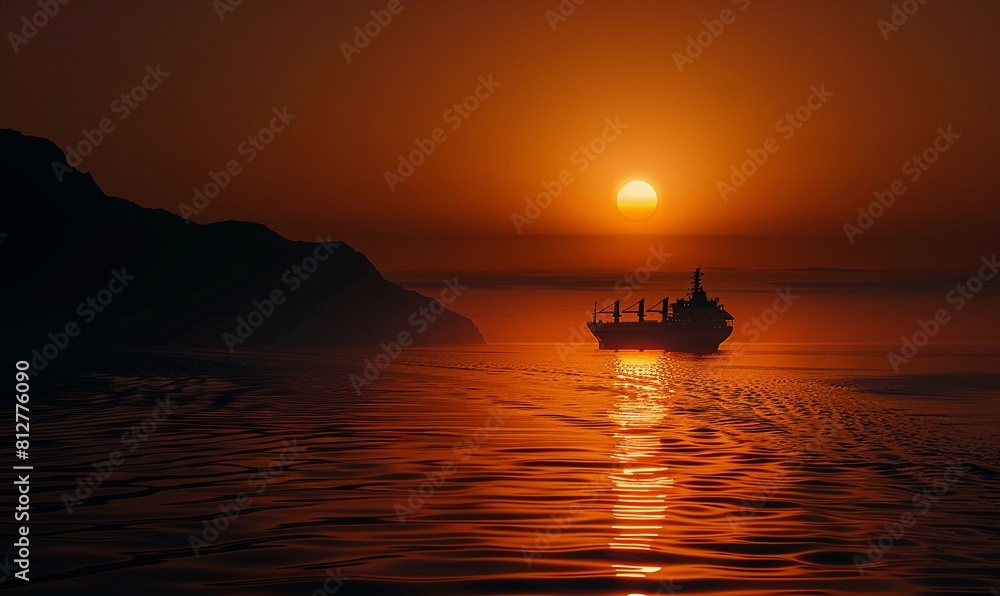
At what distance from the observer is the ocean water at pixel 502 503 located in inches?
461

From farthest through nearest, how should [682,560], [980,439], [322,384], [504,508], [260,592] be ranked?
[322,384] → [980,439] → [504,508] → [682,560] → [260,592]

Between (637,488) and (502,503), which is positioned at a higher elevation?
(637,488)

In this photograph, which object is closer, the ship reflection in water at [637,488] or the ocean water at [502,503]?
the ocean water at [502,503]

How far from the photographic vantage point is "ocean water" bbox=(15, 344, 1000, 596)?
11719 millimetres

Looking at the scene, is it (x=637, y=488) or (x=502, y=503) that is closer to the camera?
(x=502, y=503)

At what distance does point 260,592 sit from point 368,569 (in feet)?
5.08

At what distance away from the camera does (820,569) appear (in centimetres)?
1228

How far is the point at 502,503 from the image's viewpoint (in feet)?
55.7

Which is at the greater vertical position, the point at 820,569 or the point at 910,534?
the point at 910,534

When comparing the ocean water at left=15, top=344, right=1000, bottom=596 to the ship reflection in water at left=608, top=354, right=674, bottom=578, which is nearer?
the ocean water at left=15, top=344, right=1000, bottom=596

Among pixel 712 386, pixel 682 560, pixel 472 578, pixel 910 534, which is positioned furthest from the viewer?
pixel 712 386

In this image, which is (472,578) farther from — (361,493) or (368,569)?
(361,493)

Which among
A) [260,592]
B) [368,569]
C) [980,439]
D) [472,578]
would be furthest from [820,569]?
[980,439]

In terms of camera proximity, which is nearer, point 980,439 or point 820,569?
point 820,569
